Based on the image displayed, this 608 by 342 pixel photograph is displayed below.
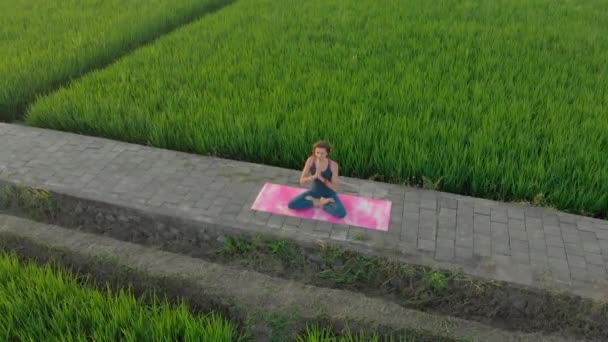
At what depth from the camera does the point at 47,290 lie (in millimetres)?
2393

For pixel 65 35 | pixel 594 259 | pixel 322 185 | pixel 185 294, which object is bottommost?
pixel 185 294

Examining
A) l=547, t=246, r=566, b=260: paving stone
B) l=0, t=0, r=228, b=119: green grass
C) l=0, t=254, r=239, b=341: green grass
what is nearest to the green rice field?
l=0, t=254, r=239, b=341: green grass

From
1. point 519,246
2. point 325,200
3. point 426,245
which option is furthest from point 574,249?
point 325,200

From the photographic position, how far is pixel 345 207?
3109mm

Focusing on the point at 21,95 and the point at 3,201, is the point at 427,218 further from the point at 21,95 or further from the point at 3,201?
the point at 21,95

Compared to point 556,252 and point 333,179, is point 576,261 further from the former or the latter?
point 333,179

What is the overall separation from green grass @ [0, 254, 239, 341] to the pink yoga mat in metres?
0.87

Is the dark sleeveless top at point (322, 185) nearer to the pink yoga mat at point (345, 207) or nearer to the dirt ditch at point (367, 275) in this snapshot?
the pink yoga mat at point (345, 207)

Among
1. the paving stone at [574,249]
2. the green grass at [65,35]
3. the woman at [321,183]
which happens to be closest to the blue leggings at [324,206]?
the woman at [321,183]

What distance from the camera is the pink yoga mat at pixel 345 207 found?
299 centimetres

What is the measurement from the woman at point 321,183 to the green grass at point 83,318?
3.00 feet

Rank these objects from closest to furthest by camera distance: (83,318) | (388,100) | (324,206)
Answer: (83,318), (324,206), (388,100)

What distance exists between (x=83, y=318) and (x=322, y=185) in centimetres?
140

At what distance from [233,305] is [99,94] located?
2.60 metres
